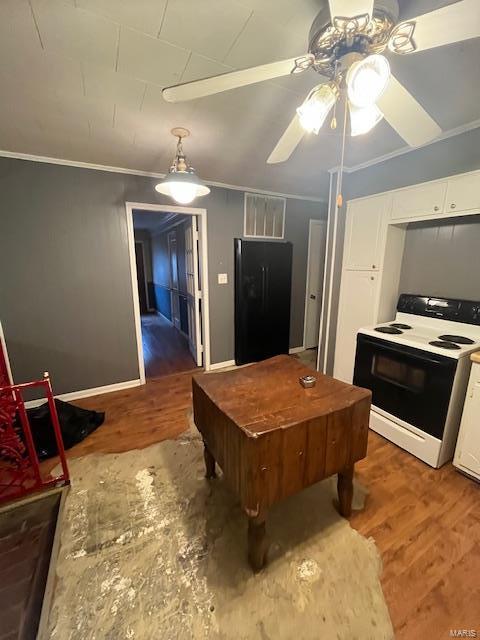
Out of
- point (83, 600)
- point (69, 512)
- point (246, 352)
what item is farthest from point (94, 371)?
point (83, 600)

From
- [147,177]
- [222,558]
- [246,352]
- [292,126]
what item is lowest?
[222,558]

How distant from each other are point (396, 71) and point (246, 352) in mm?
Answer: 3012

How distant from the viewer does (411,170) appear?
2234 mm

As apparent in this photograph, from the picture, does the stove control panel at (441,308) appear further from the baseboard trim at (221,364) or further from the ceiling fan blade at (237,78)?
the baseboard trim at (221,364)

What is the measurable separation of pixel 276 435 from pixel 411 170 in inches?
97.0

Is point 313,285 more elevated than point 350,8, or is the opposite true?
point 350,8

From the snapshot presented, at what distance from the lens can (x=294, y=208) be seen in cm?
378

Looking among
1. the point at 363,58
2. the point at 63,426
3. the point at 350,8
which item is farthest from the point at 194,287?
the point at 350,8

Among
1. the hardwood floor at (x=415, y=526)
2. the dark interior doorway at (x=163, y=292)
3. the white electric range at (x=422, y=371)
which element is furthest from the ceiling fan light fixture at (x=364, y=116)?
the dark interior doorway at (x=163, y=292)

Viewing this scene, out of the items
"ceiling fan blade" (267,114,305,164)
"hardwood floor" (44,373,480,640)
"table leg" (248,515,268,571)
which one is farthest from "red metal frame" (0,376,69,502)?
"ceiling fan blade" (267,114,305,164)

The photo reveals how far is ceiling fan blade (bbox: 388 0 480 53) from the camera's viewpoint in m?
0.73

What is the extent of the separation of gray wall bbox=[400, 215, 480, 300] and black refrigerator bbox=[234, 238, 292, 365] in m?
1.55

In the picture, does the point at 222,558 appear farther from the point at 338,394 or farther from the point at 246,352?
the point at 246,352

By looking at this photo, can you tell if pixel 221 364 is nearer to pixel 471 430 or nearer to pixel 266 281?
pixel 266 281
